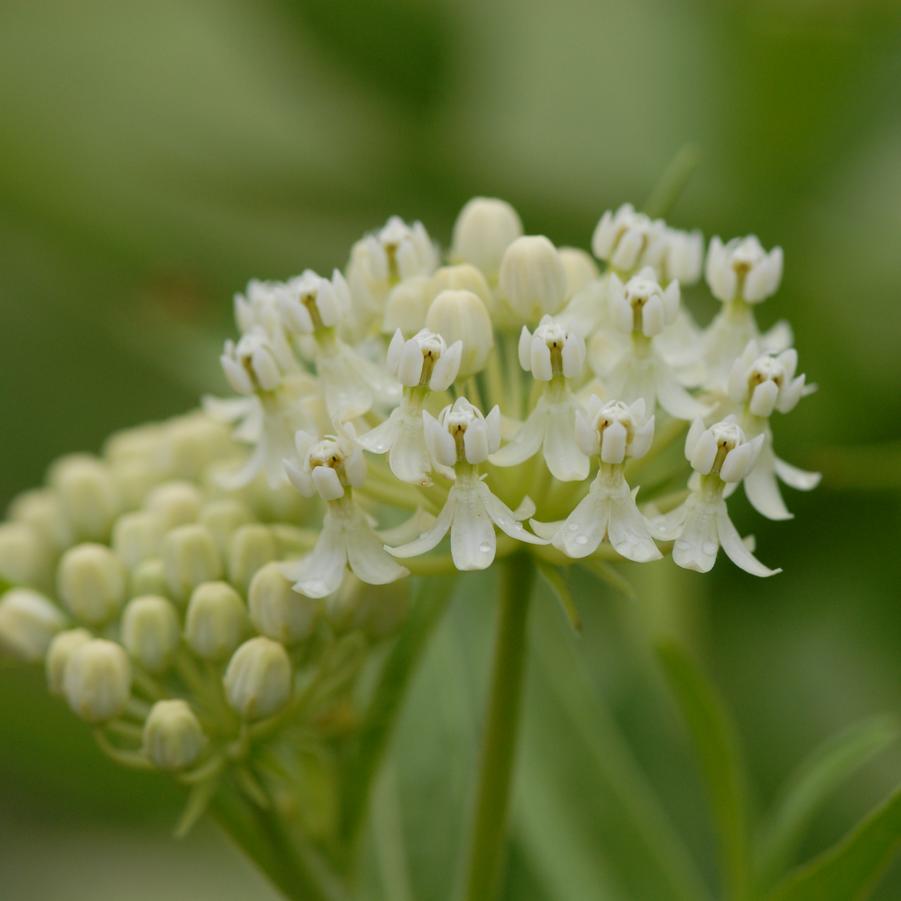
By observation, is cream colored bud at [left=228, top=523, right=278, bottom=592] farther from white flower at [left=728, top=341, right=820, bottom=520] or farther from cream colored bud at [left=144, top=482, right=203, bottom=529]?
white flower at [left=728, top=341, right=820, bottom=520]

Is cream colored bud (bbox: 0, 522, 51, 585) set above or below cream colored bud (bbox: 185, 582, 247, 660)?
above

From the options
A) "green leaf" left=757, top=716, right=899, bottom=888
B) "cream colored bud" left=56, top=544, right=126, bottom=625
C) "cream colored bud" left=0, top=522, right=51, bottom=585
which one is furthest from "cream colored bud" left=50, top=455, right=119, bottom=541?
"green leaf" left=757, top=716, right=899, bottom=888

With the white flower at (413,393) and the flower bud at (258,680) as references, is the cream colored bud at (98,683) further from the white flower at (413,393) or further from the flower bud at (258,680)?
the white flower at (413,393)

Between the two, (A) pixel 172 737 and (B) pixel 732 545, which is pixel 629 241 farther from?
(A) pixel 172 737

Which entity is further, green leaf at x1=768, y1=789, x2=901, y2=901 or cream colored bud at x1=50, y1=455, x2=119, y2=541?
cream colored bud at x1=50, y1=455, x2=119, y2=541

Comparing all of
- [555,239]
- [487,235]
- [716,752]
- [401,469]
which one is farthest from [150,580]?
[555,239]

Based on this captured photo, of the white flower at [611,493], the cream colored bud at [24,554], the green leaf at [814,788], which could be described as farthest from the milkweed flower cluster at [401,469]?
the green leaf at [814,788]
